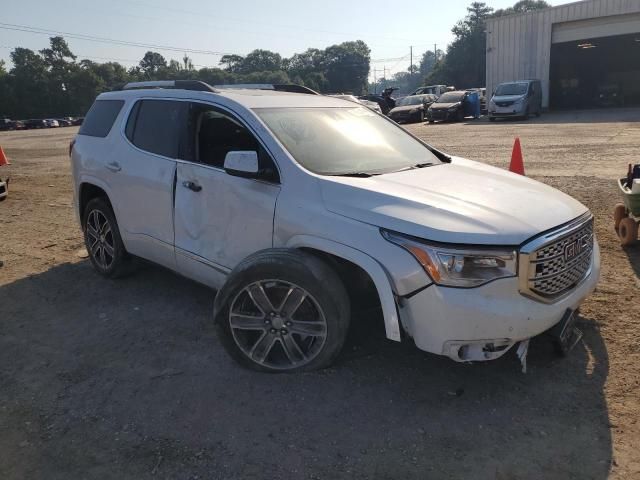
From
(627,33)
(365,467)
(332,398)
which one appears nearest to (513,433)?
(365,467)

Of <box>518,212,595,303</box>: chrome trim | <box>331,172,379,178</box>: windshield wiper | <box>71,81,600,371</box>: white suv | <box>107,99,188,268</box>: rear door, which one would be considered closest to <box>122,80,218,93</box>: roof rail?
<box>71,81,600,371</box>: white suv

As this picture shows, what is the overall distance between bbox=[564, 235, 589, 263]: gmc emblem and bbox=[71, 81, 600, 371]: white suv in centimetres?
2

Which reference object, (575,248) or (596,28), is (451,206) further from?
(596,28)

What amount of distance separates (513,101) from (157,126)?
2396 cm

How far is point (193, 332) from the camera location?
13.4 feet

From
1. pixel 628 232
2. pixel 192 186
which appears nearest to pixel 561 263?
pixel 192 186

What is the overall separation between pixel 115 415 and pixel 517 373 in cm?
243

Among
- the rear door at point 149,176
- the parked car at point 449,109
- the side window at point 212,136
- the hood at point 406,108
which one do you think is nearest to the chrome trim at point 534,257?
the side window at point 212,136

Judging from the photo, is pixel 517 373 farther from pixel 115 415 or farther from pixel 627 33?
pixel 627 33

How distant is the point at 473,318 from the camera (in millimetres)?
2760

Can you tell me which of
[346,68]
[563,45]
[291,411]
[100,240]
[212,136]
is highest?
[346,68]

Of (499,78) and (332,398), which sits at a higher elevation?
(499,78)

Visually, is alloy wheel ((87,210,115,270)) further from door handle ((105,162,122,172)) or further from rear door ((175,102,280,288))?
rear door ((175,102,280,288))

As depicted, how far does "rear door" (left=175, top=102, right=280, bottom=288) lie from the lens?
3.55 metres
